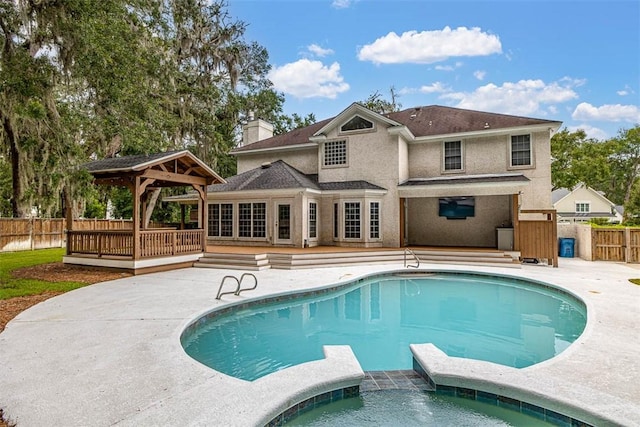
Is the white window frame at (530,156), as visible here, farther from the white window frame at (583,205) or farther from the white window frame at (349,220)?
the white window frame at (583,205)

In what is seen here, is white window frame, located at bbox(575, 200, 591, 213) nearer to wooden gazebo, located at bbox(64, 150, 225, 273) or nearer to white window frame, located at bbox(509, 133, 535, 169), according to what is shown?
white window frame, located at bbox(509, 133, 535, 169)

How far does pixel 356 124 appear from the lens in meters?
16.6

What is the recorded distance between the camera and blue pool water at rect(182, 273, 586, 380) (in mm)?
5289

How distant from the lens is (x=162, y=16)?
19.8 metres

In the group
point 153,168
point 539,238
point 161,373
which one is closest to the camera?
point 161,373

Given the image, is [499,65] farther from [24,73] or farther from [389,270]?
[24,73]

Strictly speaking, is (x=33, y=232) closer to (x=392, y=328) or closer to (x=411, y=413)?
(x=392, y=328)

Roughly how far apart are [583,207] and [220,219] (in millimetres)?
39274

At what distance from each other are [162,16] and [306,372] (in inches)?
877

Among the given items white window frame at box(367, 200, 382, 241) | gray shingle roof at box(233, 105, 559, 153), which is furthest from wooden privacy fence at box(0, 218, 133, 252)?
white window frame at box(367, 200, 382, 241)

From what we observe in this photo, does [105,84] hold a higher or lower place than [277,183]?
higher

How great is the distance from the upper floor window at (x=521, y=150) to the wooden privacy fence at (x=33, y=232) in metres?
22.9

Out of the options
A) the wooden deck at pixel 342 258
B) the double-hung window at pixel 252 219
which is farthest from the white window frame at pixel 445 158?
the double-hung window at pixel 252 219

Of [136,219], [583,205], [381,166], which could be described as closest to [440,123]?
[381,166]
